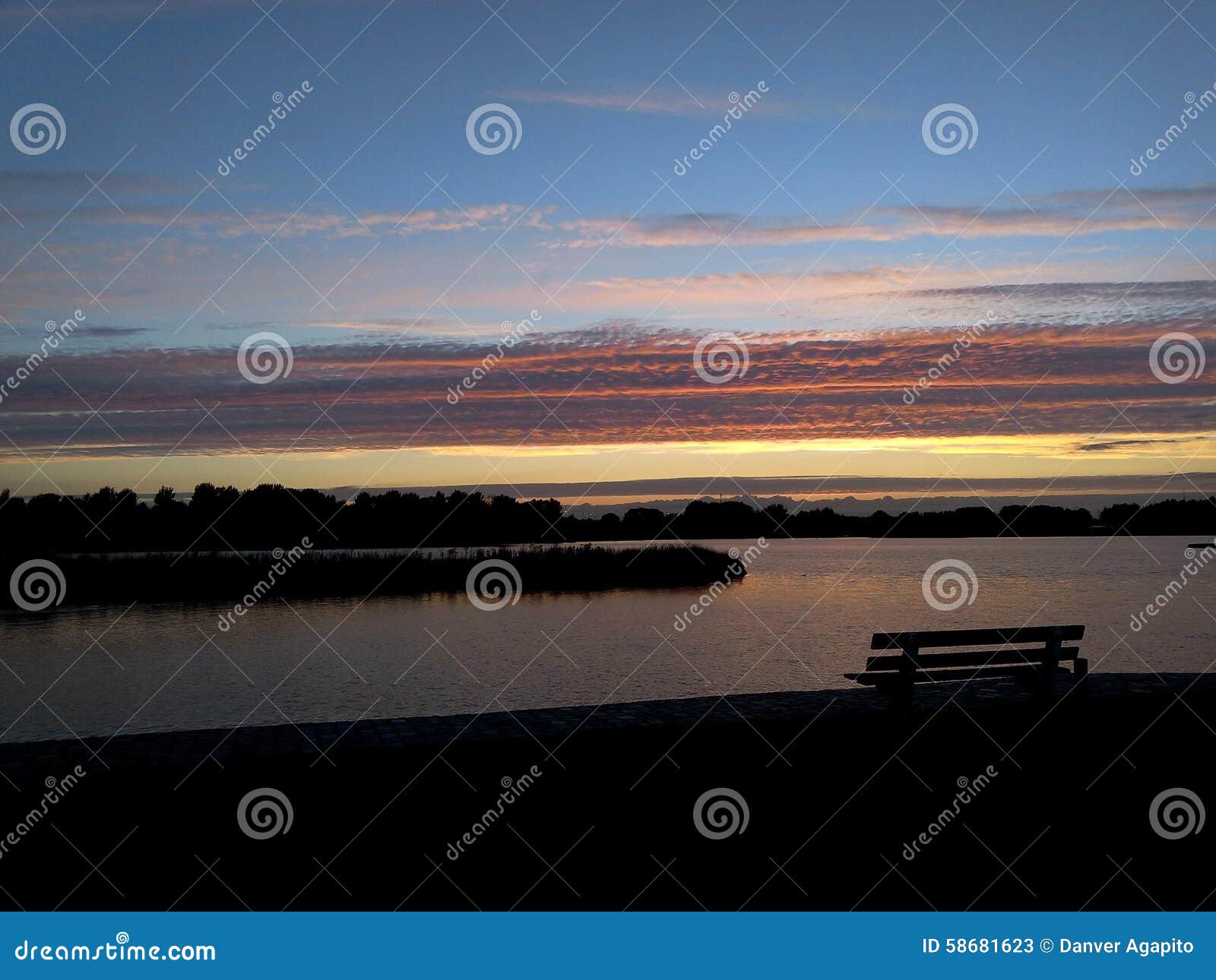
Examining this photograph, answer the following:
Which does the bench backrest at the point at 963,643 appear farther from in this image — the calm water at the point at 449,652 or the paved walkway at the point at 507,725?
the calm water at the point at 449,652

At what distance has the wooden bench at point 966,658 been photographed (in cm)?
982

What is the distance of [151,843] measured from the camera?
22.1 ft

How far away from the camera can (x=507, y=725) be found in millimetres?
9148

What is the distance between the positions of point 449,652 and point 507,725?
13350 mm

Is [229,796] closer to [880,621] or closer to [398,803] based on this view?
[398,803]

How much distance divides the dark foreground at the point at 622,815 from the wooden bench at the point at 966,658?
446 mm

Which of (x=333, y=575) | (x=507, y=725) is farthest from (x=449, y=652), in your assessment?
(x=333, y=575)

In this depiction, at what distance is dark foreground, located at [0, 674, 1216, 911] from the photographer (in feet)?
21.2

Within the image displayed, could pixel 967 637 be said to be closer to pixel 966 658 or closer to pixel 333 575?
pixel 966 658

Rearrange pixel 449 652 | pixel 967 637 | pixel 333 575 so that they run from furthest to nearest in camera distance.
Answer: pixel 333 575 < pixel 449 652 < pixel 967 637

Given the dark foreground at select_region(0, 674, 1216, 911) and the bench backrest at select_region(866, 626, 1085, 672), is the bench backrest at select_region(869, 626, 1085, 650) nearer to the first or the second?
the bench backrest at select_region(866, 626, 1085, 672)

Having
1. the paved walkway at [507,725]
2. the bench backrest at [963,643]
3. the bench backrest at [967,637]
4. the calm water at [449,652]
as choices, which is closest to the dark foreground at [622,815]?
the paved walkway at [507,725]

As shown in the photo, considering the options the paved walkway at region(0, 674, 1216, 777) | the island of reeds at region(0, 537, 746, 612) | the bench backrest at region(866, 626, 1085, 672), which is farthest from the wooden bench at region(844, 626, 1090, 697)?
the island of reeds at region(0, 537, 746, 612)

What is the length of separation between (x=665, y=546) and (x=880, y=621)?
18.7 metres
